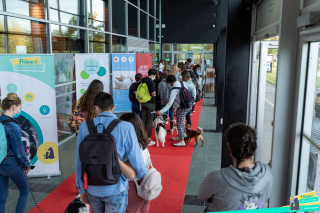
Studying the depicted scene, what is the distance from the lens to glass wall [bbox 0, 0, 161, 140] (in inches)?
210

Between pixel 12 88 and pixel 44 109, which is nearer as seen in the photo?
pixel 12 88

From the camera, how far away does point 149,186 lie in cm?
263

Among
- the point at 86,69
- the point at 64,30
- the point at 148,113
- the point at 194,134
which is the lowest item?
the point at 194,134

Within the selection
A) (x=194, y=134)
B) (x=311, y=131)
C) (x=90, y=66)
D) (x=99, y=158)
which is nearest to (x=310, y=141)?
(x=311, y=131)

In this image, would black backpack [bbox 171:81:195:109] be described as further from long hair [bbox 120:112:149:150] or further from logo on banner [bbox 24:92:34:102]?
long hair [bbox 120:112:149:150]

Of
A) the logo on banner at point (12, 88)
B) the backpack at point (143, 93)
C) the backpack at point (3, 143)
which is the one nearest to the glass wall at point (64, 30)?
the logo on banner at point (12, 88)

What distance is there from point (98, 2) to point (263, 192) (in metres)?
8.30

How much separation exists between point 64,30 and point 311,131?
20.3 feet

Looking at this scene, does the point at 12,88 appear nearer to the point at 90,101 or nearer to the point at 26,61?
the point at 26,61

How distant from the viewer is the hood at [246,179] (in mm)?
1694

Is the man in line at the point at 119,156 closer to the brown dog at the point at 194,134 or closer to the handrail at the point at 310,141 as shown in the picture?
the handrail at the point at 310,141

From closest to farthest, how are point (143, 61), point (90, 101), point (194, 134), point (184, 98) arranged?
point (90, 101), point (184, 98), point (194, 134), point (143, 61)

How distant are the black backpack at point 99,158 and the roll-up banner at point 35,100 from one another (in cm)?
265

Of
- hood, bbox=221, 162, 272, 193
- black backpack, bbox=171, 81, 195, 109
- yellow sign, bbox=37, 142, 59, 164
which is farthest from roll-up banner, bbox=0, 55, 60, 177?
hood, bbox=221, 162, 272, 193
